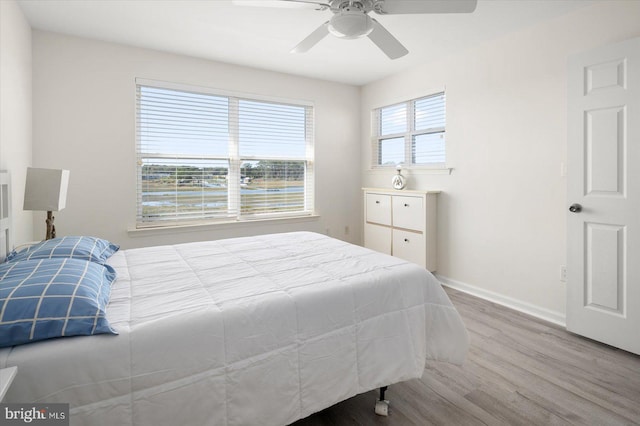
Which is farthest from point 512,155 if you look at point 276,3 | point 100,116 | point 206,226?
point 100,116

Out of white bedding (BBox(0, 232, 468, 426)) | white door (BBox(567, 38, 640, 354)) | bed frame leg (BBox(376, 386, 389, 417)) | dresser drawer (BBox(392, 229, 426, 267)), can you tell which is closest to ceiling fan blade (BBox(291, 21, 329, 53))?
white bedding (BBox(0, 232, 468, 426))

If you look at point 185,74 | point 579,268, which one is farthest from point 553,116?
point 185,74

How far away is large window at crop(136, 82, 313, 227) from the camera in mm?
3662

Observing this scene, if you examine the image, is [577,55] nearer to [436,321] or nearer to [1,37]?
[436,321]

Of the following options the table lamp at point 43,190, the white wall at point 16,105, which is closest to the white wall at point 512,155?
the table lamp at point 43,190

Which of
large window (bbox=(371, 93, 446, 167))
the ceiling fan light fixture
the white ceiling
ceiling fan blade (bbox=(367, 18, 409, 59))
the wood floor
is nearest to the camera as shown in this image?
the wood floor

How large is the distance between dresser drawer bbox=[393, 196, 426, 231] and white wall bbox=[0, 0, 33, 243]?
3.50 metres

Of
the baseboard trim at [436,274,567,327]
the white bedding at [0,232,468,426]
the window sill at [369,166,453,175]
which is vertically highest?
the window sill at [369,166,453,175]

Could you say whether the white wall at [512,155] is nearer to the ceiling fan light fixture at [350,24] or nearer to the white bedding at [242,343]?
the white bedding at [242,343]

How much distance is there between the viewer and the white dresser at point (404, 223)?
381 centimetres

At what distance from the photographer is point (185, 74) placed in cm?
374

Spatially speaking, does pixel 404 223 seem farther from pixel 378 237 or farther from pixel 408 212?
pixel 378 237

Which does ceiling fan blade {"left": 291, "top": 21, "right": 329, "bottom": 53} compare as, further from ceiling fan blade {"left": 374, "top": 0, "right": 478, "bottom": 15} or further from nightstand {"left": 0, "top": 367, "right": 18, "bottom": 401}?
nightstand {"left": 0, "top": 367, "right": 18, "bottom": 401}

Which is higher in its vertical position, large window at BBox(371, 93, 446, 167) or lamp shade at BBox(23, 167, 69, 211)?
large window at BBox(371, 93, 446, 167)
